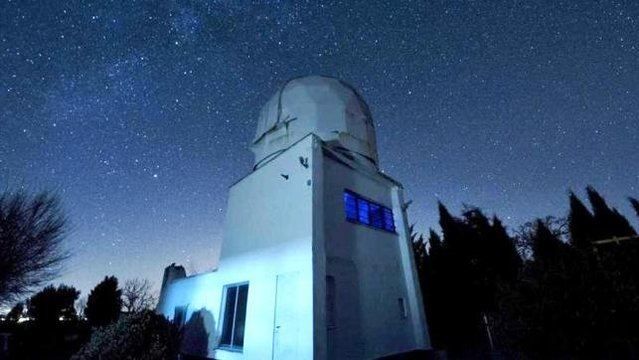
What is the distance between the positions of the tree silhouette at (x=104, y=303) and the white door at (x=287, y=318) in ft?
64.2

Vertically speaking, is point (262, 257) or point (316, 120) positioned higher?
point (316, 120)

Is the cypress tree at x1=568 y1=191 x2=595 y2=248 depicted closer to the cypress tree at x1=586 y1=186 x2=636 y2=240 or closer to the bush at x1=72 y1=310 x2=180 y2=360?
the cypress tree at x1=586 y1=186 x2=636 y2=240

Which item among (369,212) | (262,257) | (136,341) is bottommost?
(136,341)

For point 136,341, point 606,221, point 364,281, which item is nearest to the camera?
point 136,341

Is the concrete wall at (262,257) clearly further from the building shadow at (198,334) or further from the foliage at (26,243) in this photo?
the foliage at (26,243)

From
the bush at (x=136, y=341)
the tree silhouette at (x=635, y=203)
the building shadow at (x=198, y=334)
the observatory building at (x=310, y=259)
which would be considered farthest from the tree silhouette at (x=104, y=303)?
the tree silhouette at (x=635, y=203)

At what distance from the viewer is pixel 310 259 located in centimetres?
860

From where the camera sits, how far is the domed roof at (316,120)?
13.8 meters

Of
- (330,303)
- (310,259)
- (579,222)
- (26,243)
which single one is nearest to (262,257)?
(310,259)

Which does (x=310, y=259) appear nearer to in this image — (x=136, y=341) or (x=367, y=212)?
(x=367, y=212)

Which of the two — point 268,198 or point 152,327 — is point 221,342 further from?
point 268,198

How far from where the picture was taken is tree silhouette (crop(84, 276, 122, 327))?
2206 centimetres

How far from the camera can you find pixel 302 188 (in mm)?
10188

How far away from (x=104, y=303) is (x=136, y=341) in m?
17.8
